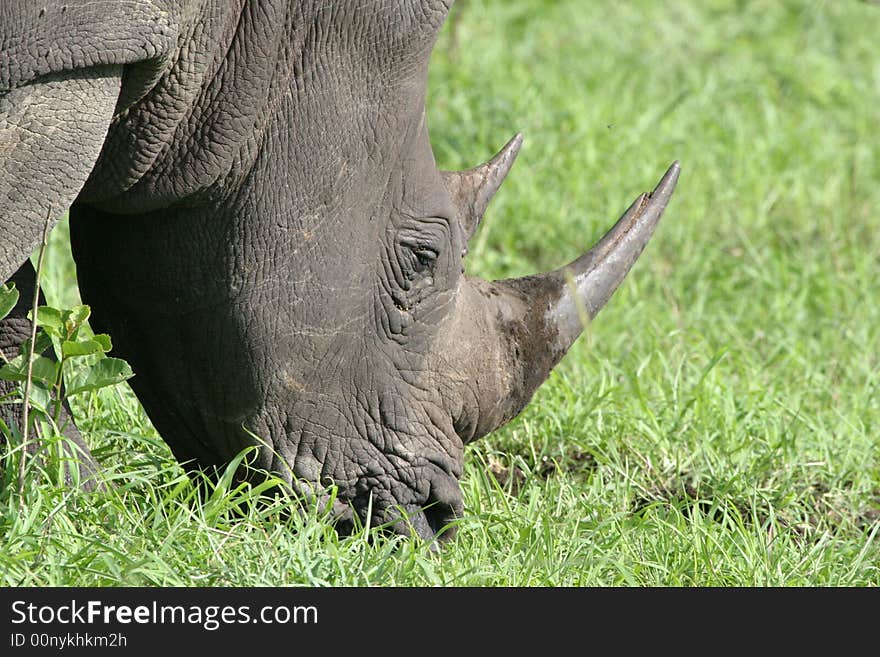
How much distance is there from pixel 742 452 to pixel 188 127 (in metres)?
2.02

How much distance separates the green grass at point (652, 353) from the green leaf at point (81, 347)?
0.31 meters

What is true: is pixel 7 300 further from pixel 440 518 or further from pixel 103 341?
pixel 440 518

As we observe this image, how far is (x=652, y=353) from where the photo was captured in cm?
524

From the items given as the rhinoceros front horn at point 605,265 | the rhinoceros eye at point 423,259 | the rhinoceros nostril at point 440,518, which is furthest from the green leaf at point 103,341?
the rhinoceros front horn at point 605,265

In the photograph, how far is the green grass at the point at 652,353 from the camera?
3.50 meters

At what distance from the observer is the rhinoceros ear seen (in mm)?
3895

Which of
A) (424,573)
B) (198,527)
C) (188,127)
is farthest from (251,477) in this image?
(188,127)

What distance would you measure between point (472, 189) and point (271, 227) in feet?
2.29

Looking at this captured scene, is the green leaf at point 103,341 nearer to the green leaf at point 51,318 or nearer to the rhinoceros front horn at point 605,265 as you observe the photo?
the green leaf at point 51,318

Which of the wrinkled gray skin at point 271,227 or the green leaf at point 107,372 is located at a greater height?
the wrinkled gray skin at point 271,227

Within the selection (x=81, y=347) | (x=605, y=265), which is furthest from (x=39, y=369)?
(x=605, y=265)

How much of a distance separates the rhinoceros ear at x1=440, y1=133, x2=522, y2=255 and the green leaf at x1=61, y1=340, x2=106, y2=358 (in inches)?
36.1
